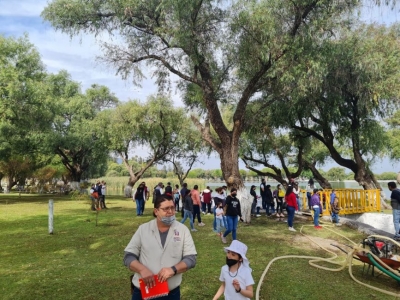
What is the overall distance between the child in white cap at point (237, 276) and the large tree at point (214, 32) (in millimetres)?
9576

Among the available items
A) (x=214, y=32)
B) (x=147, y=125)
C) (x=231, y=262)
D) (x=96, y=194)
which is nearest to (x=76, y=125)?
(x=147, y=125)

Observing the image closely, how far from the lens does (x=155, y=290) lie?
104 inches

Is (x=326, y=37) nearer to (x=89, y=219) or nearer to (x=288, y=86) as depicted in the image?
(x=288, y=86)

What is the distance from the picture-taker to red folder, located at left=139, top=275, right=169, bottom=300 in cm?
261

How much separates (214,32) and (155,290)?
488 inches

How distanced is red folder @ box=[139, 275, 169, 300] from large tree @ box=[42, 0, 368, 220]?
10.4 m

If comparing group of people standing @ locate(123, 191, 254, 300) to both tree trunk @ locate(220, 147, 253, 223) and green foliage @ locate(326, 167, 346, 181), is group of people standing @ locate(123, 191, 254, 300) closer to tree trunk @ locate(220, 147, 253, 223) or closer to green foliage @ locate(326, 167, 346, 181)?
tree trunk @ locate(220, 147, 253, 223)

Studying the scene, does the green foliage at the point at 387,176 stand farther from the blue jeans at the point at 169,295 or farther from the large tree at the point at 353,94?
the blue jeans at the point at 169,295

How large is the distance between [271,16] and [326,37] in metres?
2.55

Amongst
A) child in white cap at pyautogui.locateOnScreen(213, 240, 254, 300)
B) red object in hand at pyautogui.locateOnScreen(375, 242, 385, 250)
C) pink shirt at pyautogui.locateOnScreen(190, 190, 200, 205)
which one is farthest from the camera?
pink shirt at pyautogui.locateOnScreen(190, 190, 200, 205)

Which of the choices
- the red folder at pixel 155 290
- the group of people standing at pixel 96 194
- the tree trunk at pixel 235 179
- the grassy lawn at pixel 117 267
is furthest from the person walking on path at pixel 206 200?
the red folder at pixel 155 290

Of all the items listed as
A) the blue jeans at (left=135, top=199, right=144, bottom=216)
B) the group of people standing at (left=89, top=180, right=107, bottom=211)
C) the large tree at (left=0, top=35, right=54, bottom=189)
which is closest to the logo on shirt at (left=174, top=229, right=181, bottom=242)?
the blue jeans at (left=135, top=199, right=144, bottom=216)

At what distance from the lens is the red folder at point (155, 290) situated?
2.61 m

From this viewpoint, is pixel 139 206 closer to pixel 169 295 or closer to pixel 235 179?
pixel 235 179
